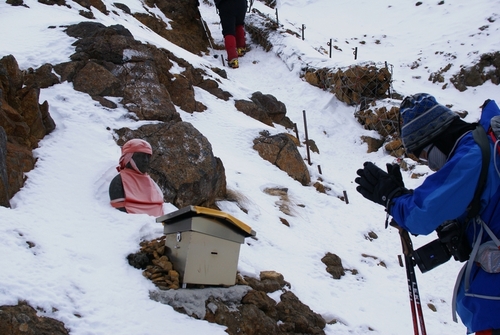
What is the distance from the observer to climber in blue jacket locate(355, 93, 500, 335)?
198 centimetres

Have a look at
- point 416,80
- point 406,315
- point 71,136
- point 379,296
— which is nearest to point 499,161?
point 406,315

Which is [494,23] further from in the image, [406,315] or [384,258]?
[406,315]

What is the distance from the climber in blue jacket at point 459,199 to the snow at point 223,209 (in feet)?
5.47

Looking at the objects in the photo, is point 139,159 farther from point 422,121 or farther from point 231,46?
point 231,46

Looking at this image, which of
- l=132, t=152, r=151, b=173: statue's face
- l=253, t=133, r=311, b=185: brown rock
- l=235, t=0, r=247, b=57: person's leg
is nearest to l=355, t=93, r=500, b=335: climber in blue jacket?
l=132, t=152, r=151, b=173: statue's face

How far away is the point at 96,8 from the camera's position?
42.5 ft

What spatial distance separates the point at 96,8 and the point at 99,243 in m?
11.5

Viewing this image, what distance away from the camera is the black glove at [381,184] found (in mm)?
2354

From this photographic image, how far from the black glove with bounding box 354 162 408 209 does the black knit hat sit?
19 cm

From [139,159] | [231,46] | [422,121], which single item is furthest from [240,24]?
[422,121]

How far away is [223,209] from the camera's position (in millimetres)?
6586

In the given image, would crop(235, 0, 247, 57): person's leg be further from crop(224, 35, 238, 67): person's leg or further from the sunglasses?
the sunglasses

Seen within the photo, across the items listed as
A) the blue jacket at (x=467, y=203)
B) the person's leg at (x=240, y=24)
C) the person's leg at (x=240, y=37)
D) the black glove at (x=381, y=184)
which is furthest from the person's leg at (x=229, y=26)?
the blue jacket at (x=467, y=203)

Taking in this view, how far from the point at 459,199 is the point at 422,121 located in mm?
540
